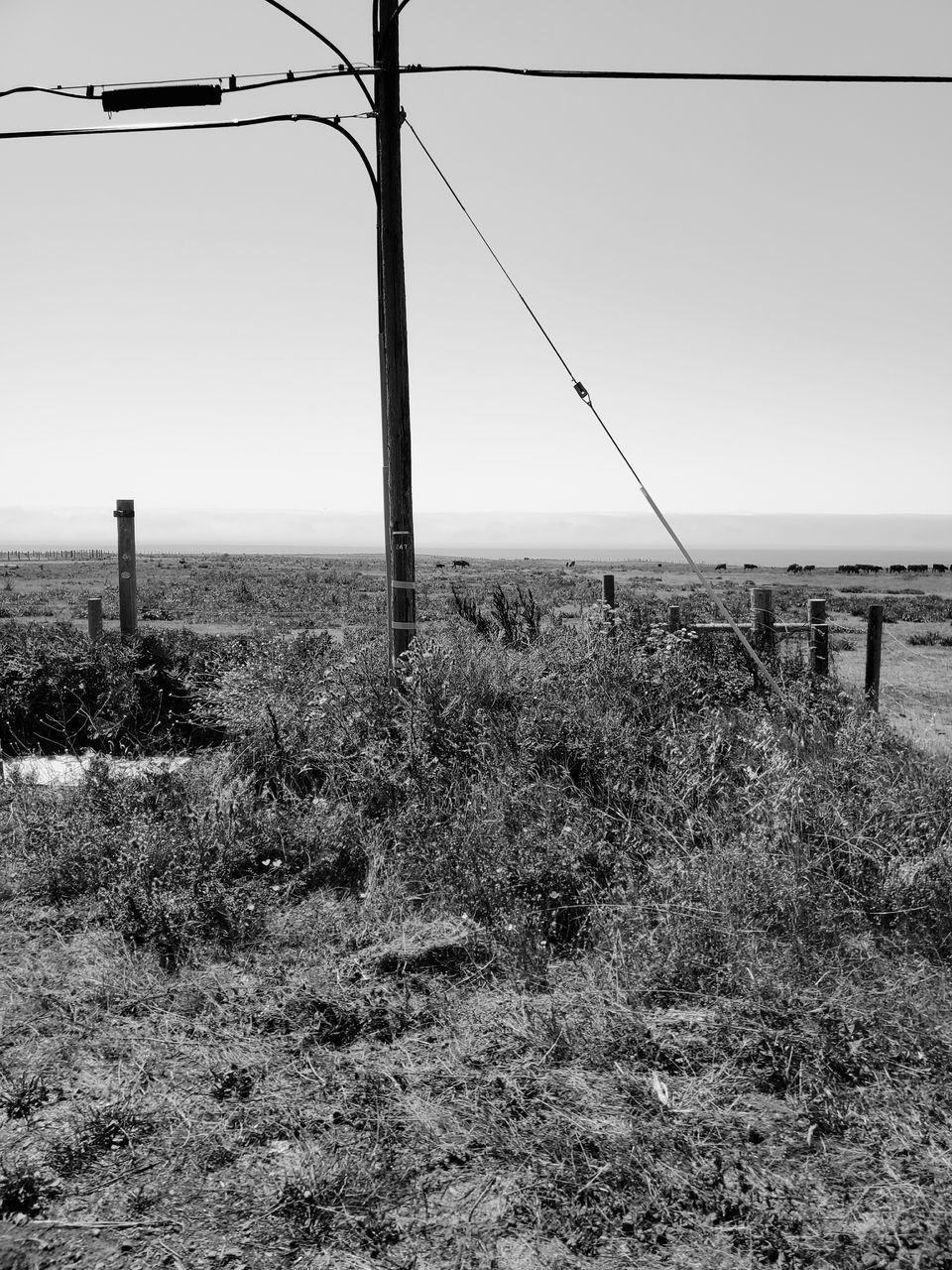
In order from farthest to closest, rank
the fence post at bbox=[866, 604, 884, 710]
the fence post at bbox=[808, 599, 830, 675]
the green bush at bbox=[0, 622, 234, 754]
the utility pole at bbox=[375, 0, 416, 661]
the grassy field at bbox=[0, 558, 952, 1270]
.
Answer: the fence post at bbox=[866, 604, 884, 710], the green bush at bbox=[0, 622, 234, 754], the fence post at bbox=[808, 599, 830, 675], the utility pole at bbox=[375, 0, 416, 661], the grassy field at bbox=[0, 558, 952, 1270]

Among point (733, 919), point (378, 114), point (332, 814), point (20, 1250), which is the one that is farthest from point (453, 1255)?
point (378, 114)

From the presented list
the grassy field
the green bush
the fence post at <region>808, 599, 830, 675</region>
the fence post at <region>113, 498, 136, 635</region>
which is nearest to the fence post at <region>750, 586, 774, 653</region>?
the fence post at <region>808, 599, 830, 675</region>

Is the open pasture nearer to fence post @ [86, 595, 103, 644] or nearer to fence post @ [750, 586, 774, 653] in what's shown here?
fence post @ [750, 586, 774, 653]

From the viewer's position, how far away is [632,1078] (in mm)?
3084

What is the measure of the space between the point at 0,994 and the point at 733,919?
3.12m

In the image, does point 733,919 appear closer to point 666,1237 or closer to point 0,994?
point 666,1237

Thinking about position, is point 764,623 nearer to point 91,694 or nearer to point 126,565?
point 91,694

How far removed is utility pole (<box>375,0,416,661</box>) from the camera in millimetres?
7230

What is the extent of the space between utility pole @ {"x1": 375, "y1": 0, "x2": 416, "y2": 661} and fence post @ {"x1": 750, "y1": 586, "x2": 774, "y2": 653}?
11.1 ft

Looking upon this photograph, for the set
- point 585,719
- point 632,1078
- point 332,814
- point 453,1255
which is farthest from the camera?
point 585,719

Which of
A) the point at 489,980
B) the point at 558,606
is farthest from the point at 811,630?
the point at 558,606

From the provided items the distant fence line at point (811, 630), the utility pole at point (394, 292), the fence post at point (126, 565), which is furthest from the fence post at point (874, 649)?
the fence post at point (126, 565)

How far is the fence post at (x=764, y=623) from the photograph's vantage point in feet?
28.2

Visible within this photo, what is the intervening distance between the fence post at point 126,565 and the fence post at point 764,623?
22.9ft
